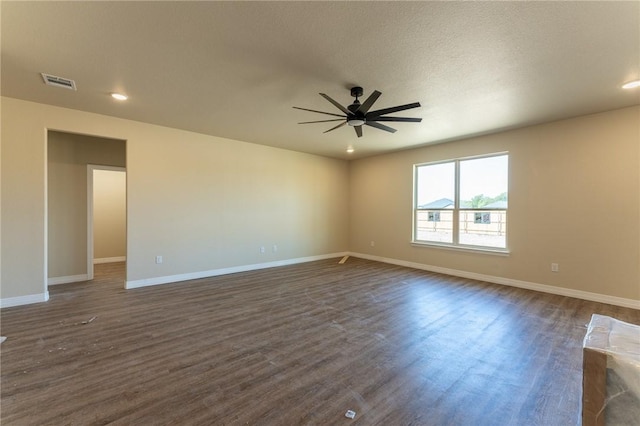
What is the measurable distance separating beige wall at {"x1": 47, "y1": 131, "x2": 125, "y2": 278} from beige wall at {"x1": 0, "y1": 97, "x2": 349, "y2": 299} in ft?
3.75

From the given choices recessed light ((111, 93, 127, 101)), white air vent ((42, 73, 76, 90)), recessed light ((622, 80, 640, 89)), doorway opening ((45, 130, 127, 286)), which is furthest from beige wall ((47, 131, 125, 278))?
recessed light ((622, 80, 640, 89))

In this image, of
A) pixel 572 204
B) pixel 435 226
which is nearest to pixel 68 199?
pixel 435 226

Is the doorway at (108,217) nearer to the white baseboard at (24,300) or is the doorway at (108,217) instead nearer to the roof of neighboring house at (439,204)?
the white baseboard at (24,300)

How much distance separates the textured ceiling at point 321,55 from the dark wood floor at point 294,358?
2749mm

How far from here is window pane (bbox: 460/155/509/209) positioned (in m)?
4.95

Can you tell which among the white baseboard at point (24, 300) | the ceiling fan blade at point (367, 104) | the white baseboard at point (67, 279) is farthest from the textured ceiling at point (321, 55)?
the white baseboard at point (67, 279)

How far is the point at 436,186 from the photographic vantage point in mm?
6004

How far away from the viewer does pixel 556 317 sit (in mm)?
3305

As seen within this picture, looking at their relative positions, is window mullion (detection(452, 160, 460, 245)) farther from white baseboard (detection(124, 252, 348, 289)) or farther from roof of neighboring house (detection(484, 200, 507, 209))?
white baseboard (detection(124, 252, 348, 289))

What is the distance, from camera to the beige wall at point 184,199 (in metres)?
3.64

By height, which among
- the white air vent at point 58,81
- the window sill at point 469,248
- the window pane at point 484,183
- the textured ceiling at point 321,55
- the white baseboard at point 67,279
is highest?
the textured ceiling at point 321,55

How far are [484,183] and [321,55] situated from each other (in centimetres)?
425

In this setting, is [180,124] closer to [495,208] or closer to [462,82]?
[462,82]

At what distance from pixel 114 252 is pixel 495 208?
338 inches
